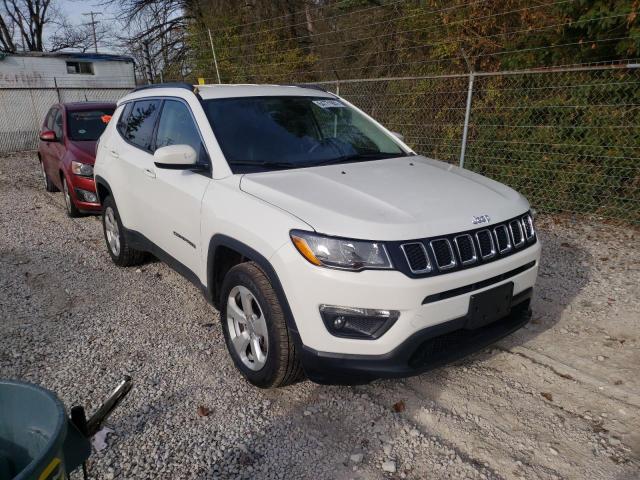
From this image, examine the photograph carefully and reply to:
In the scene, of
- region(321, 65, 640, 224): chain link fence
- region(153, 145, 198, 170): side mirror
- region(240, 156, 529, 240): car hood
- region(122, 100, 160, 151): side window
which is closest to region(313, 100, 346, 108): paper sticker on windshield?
region(240, 156, 529, 240): car hood

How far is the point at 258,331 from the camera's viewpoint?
9.86ft

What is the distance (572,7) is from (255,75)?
968cm

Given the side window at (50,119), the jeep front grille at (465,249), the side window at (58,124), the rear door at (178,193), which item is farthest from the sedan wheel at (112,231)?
the side window at (50,119)

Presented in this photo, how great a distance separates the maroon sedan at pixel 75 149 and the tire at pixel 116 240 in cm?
163

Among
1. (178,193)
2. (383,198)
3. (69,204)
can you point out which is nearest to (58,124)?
(69,204)

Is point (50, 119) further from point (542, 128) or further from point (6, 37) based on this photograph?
point (6, 37)

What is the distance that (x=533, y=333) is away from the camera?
12.7 feet

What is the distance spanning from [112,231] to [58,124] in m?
3.66

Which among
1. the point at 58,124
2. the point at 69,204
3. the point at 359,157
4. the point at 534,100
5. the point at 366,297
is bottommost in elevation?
the point at 69,204

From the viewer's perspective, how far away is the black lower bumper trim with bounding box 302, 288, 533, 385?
2539mm

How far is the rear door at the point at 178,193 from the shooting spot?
136 inches

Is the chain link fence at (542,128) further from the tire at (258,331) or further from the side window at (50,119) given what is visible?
the side window at (50,119)

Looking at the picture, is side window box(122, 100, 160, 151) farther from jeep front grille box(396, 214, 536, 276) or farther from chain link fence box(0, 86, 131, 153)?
chain link fence box(0, 86, 131, 153)

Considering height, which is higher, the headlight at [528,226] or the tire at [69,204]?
the headlight at [528,226]
